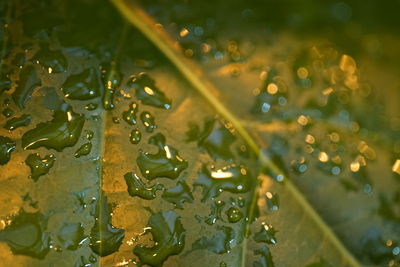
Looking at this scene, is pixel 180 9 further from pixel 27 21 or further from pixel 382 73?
pixel 382 73

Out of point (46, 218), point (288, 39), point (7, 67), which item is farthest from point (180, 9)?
point (46, 218)

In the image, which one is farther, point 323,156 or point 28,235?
point 323,156

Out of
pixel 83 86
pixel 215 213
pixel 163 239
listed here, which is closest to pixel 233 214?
pixel 215 213

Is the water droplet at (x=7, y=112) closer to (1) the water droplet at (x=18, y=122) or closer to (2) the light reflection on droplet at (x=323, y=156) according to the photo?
(1) the water droplet at (x=18, y=122)

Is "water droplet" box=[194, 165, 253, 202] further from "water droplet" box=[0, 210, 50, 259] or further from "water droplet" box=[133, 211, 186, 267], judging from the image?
"water droplet" box=[0, 210, 50, 259]

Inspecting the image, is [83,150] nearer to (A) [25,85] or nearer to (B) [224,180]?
(A) [25,85]

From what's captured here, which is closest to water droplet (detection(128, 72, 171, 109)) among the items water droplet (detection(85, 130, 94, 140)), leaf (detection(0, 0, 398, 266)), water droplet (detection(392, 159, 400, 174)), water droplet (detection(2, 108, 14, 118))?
leaf (detection(0, 0, 398, 266))
